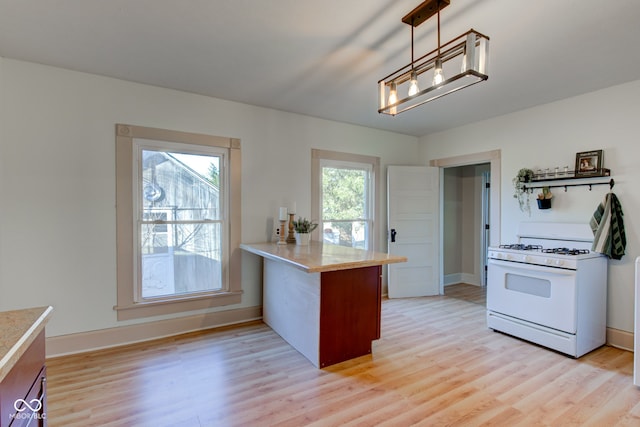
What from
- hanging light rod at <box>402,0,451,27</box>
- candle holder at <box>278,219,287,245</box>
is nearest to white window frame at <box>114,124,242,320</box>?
candle holder at <box>278,219,287,245</box>

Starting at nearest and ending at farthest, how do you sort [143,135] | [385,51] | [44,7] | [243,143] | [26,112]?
[44,7]
[385,51]
[26,112]
[143,135]
[243,143]

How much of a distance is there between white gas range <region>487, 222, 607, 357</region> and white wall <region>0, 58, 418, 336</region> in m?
3.47

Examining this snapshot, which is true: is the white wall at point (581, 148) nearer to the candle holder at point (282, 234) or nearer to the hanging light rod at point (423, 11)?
the hanging light rod at point (423, 11)

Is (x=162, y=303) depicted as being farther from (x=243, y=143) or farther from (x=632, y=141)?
(x=632, y=141)

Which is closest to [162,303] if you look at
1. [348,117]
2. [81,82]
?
[81,82]

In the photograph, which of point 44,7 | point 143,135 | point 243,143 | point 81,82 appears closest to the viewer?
point 44,7

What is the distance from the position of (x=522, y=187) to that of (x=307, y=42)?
3.06m

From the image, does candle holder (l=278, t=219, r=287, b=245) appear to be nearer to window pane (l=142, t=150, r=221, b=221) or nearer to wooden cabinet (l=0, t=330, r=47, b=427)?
window pane (l=142, t=150, r=221, b=221)

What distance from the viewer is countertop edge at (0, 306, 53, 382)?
0.86 m

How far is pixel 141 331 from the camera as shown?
311 centimetres

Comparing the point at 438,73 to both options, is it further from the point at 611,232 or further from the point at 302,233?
the point at 611,232

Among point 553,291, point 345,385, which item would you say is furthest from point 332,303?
point 553,291

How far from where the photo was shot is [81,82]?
2.86m

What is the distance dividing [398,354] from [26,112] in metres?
3.80
